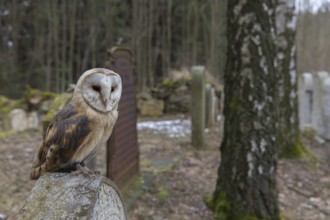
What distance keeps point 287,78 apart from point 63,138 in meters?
7.21

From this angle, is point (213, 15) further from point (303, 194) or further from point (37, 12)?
point (303, 194)

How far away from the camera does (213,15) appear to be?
22.0 metres

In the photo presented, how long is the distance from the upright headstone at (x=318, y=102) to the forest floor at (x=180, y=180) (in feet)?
4.21

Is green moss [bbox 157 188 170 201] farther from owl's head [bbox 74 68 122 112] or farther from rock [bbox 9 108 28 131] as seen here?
rock [bbox 9 108 28 131]

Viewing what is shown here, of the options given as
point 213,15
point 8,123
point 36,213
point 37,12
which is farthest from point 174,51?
point 36,213

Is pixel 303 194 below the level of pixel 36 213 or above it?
below

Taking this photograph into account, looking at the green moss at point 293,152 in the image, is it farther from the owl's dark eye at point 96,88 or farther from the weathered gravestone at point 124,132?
the owl's dark eye at point 96,88

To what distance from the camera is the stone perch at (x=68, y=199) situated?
6.36 feet

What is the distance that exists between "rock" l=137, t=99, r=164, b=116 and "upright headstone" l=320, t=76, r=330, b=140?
212 inches

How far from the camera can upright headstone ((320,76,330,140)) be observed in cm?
1054

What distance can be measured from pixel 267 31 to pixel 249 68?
0.46 m

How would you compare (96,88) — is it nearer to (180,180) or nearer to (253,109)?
(253,109)

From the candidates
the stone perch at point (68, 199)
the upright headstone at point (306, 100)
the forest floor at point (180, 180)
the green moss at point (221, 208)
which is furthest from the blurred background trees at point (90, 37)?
the stone perch at point (68, 199)

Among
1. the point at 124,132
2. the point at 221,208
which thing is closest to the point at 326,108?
the point at 221,208
